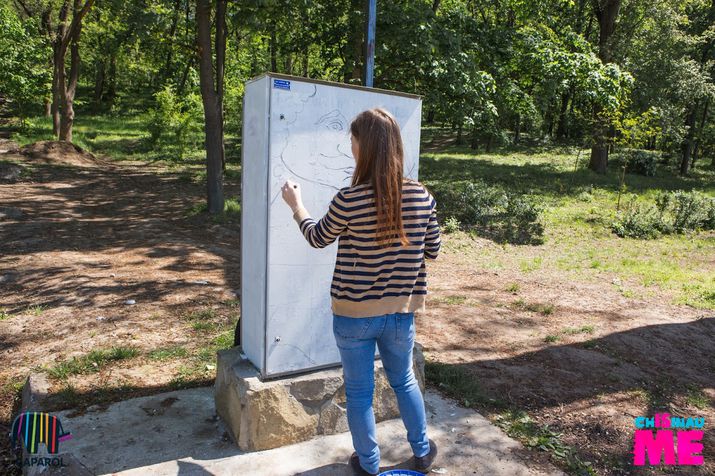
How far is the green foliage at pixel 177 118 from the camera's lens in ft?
62.1

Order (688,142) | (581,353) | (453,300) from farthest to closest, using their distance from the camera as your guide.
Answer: (688,142) < (453,300) < (581,353)

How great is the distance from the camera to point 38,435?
9.68ft

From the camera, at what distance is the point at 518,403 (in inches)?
151

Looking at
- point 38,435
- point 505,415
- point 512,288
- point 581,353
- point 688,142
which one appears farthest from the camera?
point 688,142

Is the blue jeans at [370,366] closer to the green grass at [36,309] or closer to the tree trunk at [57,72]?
the green grass at [36,309]

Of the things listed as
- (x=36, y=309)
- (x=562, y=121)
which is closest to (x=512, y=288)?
(x=36, y=309)

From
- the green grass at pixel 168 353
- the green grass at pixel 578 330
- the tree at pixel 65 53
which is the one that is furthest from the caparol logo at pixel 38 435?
the tree at pixel 65 53

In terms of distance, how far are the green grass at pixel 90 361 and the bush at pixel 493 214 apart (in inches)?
289

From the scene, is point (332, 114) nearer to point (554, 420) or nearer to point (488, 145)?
point (554, 420)

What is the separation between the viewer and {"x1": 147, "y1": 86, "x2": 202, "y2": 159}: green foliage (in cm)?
1894

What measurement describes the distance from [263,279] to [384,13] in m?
8.41

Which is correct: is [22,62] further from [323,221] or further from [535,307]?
[323,221]

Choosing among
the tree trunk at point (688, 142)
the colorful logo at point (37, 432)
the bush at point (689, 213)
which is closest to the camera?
the colorful logo at point (37, 432)

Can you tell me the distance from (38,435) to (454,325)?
3.84 m
